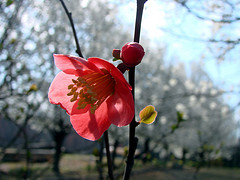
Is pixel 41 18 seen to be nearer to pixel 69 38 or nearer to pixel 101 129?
pixel 69 38

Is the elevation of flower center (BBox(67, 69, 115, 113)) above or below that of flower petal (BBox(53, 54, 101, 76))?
below

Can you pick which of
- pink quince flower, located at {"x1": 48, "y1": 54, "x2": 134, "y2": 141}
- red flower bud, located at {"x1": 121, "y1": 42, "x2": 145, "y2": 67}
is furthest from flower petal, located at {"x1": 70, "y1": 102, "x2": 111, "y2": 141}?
red flower bud, located at {"x1": 121, "y1": 42, "x2": 145, "y2": 67}

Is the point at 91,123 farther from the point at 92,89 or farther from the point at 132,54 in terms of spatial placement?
the point at 132,54

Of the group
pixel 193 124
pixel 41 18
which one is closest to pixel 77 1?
pixel 41 18

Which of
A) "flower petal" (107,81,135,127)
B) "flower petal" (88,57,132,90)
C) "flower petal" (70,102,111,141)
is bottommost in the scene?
"flower petal" (70,102,111,141)

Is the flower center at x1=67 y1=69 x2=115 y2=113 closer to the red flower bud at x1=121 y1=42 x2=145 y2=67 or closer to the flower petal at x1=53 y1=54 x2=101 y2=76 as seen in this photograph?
the flower petal at x1=53 y1=54 x2=101 y2=76

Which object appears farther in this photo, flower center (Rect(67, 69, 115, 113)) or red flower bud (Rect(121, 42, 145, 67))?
flower center (Rect(67, 69, 115, 113))

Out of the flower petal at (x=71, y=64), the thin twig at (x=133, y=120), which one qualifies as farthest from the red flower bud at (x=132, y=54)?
the flower petal at (x=71, y=64)

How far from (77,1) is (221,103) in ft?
43.5

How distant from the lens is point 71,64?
2.10ft

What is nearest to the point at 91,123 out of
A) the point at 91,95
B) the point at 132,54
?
the point at 91,95

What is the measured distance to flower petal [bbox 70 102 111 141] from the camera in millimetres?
623

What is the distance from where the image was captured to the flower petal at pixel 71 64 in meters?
0.60

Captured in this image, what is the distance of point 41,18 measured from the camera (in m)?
7.39
